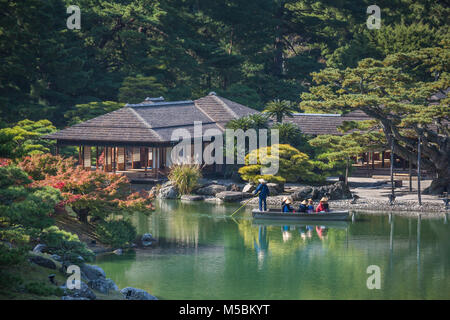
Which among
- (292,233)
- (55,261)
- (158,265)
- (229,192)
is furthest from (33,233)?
(229,192)

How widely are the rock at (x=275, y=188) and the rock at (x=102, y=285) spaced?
59.4 ft

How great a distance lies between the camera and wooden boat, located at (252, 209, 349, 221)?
2619 centimetres

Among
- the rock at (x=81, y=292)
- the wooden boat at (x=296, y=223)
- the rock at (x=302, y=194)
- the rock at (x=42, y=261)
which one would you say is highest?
the rock at (x=302, y=194)

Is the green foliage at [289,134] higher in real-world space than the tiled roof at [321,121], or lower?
lower

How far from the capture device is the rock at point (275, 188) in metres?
32.8

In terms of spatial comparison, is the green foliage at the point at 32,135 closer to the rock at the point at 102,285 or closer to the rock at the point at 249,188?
the rock at the point at 249,188

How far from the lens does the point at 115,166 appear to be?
38.2 m

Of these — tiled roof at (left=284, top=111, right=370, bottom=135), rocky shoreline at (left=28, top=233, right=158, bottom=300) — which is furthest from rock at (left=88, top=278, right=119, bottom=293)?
tiled roof at (left=284, top=111, right=370, bottom=135)

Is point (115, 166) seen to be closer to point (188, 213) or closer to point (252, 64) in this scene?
point (188, 213)

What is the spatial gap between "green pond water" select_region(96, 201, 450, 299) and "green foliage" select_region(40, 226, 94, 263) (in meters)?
1.14

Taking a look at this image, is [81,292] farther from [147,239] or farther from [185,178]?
[185,178]

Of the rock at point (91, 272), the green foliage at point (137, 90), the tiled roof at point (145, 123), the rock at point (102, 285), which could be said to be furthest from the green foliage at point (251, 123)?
the rock at point (102, 285)

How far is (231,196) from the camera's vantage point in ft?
108

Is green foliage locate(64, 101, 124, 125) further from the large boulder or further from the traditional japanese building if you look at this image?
the large boulder
